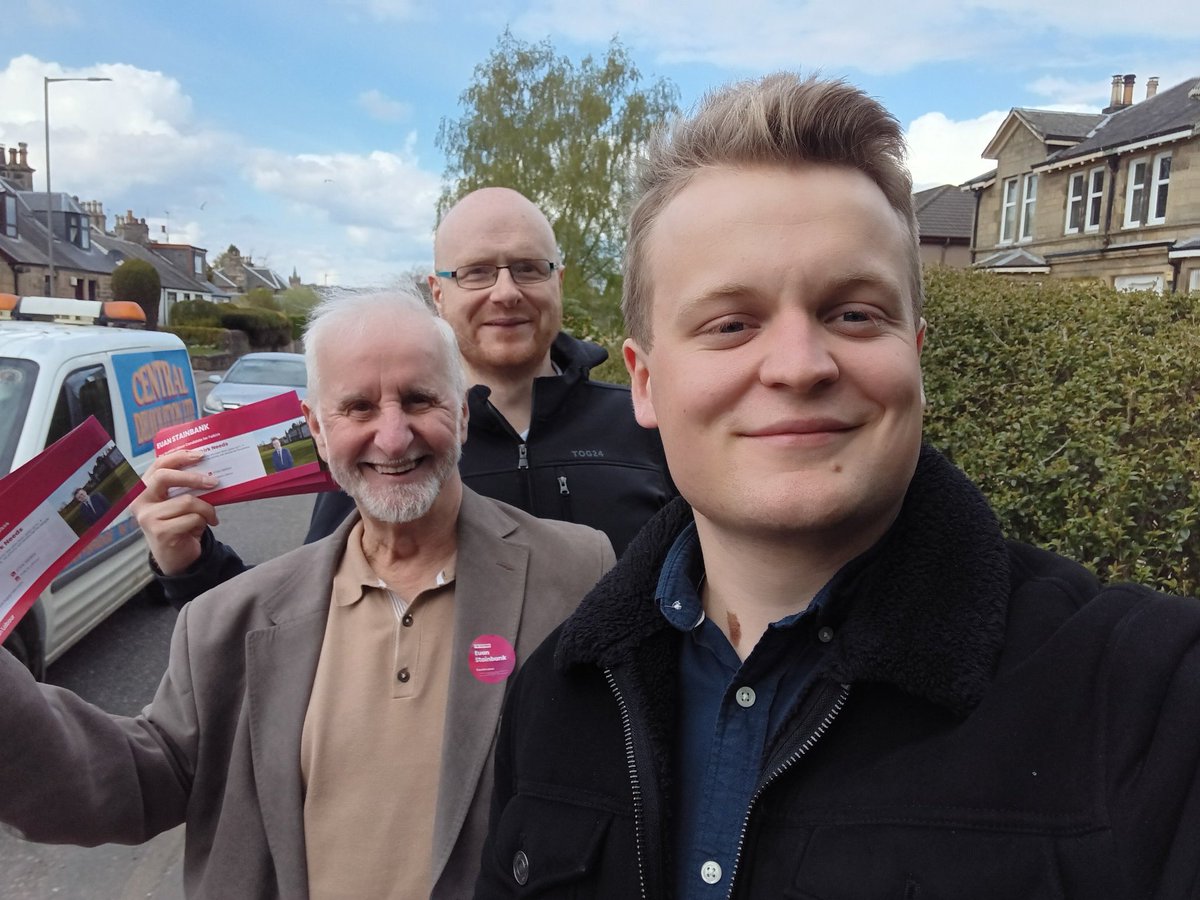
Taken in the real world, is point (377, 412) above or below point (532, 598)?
above

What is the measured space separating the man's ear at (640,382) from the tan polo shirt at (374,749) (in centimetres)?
85

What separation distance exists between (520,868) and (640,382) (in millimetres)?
796

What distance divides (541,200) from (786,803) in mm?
18240

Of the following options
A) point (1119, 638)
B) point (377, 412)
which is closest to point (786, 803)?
point (1119, 638)

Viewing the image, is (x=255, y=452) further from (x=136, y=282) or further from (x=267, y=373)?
(x=136, y=282)

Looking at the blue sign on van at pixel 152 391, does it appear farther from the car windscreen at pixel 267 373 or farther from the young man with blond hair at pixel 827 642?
the car windscreen at pixel 267 373

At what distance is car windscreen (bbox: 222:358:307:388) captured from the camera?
14.2 m

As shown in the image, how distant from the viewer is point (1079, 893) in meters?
0.96

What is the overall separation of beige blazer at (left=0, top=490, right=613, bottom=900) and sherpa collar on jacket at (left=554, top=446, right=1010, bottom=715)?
639mm

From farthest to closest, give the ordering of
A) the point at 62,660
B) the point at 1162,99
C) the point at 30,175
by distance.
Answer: the point at 30,175
the point at 1162,99
the point at 62,660

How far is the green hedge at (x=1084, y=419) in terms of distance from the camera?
2.83 metres

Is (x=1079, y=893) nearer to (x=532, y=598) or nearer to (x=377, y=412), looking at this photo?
(x=532, y=598)

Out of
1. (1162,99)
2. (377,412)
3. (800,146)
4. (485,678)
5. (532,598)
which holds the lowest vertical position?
(485,678)

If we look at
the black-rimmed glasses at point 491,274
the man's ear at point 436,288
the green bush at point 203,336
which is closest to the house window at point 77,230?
the green bush at point 203,336
